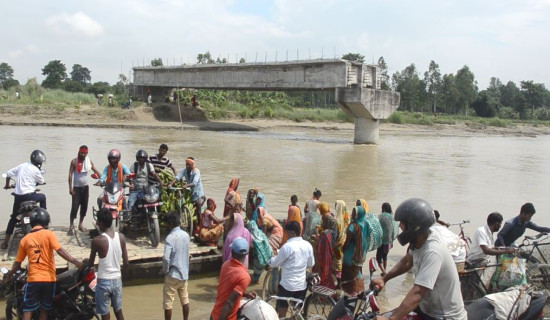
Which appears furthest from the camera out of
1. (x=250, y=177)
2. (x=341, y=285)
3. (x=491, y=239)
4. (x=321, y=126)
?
(x=321, y=126)

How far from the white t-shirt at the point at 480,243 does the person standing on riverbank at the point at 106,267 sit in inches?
164

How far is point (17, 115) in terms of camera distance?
39688 mm

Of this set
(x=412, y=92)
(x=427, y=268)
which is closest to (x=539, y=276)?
(x=427, y=268)

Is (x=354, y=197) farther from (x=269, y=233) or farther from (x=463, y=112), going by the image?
(x=463, y=112)

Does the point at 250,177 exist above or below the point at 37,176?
below

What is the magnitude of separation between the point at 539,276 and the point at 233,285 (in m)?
4.23

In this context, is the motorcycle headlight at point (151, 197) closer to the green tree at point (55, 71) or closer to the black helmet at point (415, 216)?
the black helmet at point (415, 216)

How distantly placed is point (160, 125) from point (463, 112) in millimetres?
61803

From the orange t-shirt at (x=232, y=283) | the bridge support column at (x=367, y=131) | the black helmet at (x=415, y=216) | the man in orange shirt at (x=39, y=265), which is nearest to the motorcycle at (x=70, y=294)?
the man in orange shirt at (x=39, y=265)

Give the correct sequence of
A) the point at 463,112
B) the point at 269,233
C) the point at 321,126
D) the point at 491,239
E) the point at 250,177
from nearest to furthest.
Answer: the point at 491,239 < the point at 269,233 < the point at 250,177 < the point at 321,126 < the point at 463,112

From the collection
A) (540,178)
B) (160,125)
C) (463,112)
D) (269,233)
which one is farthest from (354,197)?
(463,112)

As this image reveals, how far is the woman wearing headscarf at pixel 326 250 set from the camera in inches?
253

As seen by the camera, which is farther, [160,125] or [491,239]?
[160,125]

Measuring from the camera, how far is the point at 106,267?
16.6 feet
